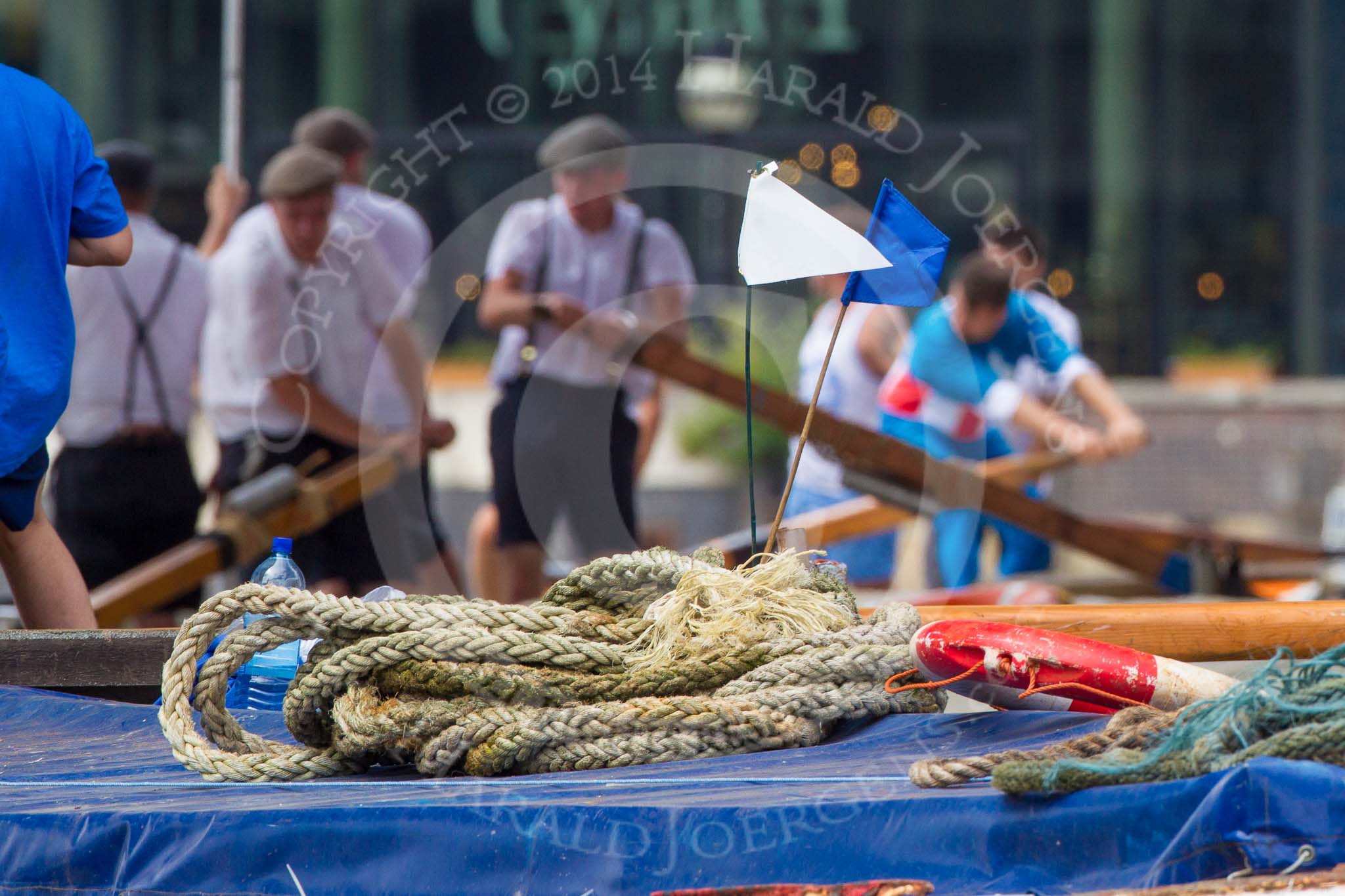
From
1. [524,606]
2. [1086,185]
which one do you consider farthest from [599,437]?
[1086,185]

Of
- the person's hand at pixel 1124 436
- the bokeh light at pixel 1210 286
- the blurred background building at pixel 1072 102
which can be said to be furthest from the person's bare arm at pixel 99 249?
the bokeh light at pixel 1210 286

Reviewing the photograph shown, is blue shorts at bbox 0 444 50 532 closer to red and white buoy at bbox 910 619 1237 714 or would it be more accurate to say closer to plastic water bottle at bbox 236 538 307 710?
plastic water bottle at bbox 236 538 307 710

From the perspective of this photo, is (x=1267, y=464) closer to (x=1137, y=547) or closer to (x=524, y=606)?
(x=1137, y=547)

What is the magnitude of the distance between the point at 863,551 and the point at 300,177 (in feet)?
7.94

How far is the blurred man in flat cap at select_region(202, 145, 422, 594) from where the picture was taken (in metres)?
4.71

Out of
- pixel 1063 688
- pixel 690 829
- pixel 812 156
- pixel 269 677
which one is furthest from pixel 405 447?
pixel 812 156

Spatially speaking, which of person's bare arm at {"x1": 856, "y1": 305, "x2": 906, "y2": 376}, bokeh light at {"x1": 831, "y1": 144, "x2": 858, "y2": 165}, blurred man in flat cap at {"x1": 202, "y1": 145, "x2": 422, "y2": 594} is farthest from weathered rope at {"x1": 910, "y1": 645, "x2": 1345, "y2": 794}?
bokeh light at {"x1": 831, "y1": 144, "x2": 858, "y2": 165}

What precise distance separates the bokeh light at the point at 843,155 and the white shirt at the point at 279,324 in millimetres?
4208

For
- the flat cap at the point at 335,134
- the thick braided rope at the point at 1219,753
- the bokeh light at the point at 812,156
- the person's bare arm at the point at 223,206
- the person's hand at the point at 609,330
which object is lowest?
the thick braided rope at the point at 1219,753

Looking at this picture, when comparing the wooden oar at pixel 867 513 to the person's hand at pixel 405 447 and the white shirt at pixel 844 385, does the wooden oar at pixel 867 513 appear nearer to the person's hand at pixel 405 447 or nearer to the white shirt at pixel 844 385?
the white shirt at pixel 844 385

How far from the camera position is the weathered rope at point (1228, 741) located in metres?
1.34

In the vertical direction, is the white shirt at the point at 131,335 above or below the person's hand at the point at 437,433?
above

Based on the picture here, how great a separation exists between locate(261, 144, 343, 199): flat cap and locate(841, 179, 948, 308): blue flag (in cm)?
286

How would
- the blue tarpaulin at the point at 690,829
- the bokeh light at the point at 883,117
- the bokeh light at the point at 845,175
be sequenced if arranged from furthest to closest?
1. the bokeh light at the point at 883,117
2. the bokeh light at the point at 845,175
3. the blue tarpaulin at the point at 690,829
